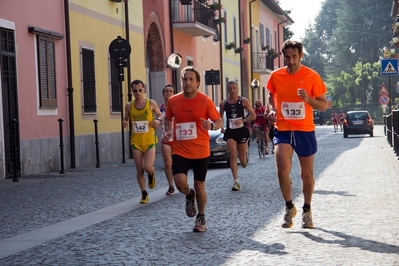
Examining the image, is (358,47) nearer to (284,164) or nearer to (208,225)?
(208,225)

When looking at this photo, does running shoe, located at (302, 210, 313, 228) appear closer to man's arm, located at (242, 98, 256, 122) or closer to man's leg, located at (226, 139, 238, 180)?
man's leg, located at (226, 139, 238, 180)

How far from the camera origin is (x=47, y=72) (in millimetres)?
21297

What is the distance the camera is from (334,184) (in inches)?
611

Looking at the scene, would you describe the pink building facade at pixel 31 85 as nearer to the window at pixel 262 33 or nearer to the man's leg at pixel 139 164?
the man's leg at pixel 139 164

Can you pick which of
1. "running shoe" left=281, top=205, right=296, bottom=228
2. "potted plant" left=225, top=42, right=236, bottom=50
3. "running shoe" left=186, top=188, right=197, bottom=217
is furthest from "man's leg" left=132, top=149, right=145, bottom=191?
"potted plant" left=225, top=42, right=236, bottom=50

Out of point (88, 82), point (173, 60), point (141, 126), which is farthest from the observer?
point (173, 60)

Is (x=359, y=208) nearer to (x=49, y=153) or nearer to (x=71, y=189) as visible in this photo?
(x=71, y=189)

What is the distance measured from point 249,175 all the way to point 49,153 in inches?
196

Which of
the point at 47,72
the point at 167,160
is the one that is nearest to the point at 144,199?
the point at 167,160

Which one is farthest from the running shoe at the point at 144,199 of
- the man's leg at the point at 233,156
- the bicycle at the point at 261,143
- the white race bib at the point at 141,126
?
the bicycle at the point at 261,143

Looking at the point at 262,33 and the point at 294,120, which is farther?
the point at 262,33

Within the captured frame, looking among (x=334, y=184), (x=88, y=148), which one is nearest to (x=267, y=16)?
(x=88, y=148)

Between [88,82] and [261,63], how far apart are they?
30244 millimetres

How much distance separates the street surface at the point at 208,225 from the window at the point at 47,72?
372 centimetres
